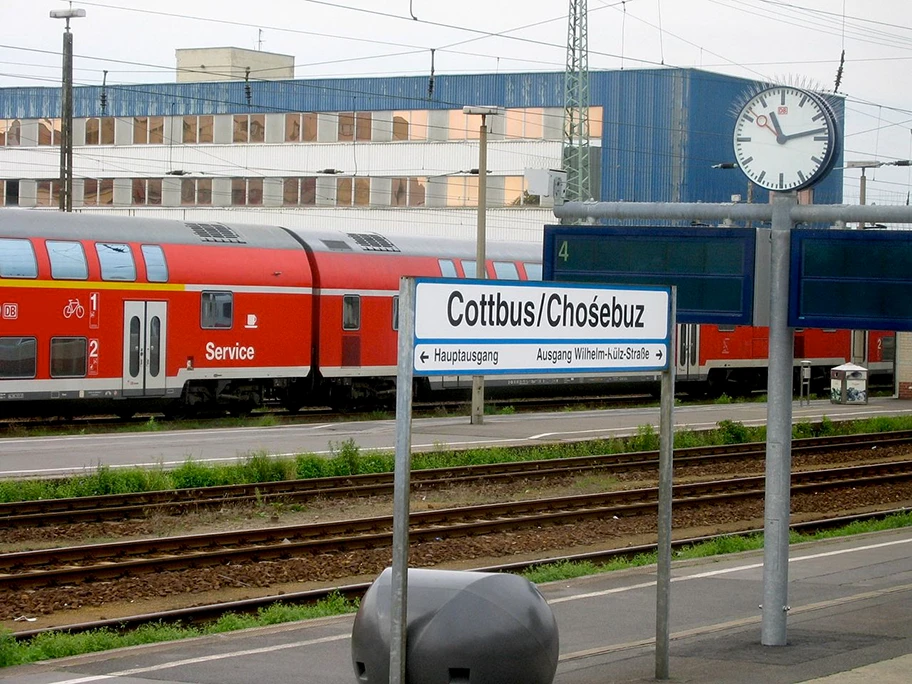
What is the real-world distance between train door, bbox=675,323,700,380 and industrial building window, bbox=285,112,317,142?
2429cm

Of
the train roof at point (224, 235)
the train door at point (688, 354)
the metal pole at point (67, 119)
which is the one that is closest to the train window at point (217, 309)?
the train roof at point (224, 235)

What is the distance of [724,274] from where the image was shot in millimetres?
9555

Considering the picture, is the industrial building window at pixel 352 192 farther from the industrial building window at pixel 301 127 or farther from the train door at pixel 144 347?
the train door at pixel 144 347

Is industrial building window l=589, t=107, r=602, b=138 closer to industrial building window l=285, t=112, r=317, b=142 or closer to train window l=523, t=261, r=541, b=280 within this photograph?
industrial building window l=285, t=112, r=317, b=142

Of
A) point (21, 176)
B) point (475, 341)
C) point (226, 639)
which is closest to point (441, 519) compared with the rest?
point (226, 639)

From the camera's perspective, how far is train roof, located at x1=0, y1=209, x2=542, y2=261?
24547 mm

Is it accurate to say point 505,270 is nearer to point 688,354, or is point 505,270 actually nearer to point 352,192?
point 688,354

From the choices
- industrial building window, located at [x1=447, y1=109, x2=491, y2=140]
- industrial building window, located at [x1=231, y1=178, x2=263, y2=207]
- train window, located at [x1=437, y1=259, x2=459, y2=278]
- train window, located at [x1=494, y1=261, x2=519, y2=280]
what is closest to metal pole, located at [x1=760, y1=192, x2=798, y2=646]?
train window, located at [x1=437, y1=259, x2=459, y2=278]

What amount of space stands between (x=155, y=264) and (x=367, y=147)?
3145cm

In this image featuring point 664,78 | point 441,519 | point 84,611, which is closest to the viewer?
point 84,611

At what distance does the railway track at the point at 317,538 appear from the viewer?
1301cm

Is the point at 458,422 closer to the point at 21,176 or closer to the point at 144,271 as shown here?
the point at 144,271

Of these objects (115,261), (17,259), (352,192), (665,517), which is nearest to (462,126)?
(352,192)

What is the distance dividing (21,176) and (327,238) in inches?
1373
